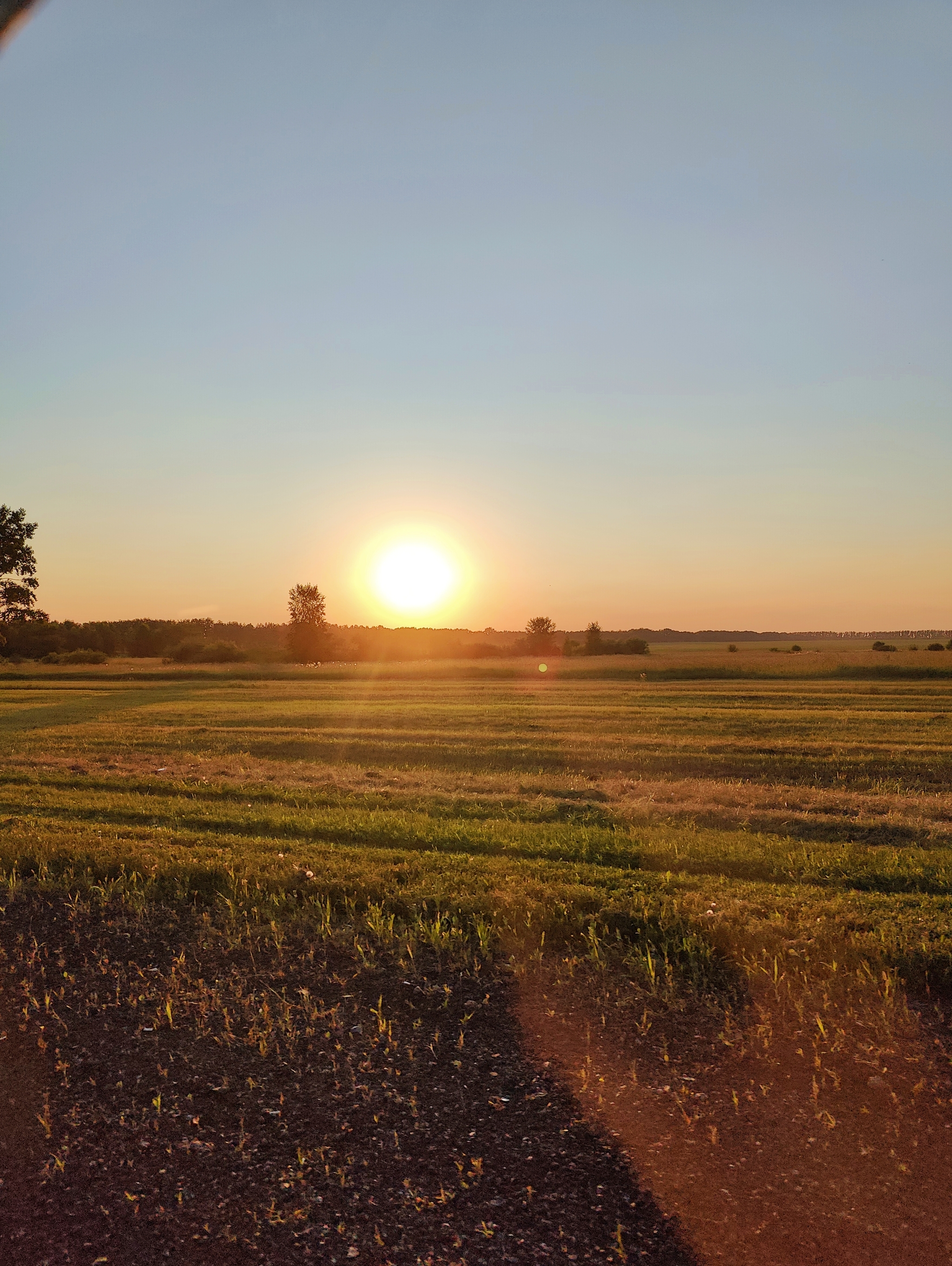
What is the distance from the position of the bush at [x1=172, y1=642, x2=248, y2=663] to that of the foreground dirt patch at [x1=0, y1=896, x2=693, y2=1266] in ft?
324

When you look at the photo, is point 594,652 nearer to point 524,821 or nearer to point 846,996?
point 524,821

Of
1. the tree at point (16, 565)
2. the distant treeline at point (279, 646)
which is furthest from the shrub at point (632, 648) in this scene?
the tree at point (16, 565)

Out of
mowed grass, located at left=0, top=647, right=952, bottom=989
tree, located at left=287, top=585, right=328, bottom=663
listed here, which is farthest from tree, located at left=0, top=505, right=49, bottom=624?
tree, located at left=287, top=585, right=328, bottom=663

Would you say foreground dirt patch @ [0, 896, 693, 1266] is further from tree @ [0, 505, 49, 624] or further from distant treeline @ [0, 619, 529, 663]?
distant treeline @ [0, 619, 529, 663]


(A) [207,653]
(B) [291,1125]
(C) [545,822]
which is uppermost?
(A) [207,653]

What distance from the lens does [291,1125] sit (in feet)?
16.6

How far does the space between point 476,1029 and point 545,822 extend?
25.3 feet

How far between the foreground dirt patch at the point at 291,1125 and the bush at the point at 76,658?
89.1 metres

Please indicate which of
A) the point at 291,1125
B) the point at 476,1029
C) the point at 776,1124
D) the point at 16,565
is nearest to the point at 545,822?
the point at 476,1029

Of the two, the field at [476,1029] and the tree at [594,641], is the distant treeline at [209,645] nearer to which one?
the tree at [594,641]

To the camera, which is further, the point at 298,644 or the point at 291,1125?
the point at 298,644

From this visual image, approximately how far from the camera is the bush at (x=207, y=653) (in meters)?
104

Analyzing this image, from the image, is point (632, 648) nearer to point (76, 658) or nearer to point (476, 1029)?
point (76, 658)

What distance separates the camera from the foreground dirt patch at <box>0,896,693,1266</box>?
4152 millimetres
